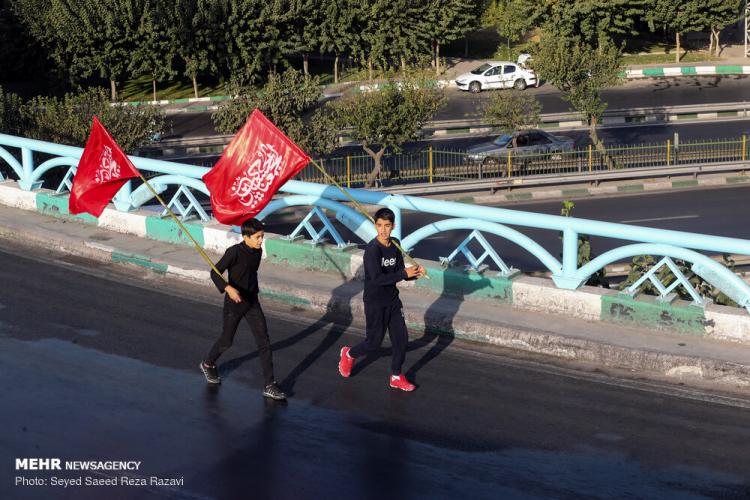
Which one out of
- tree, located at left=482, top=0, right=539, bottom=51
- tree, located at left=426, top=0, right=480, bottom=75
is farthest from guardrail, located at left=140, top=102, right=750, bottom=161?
tree, located at left=482, top=0, right=539, bottom=51

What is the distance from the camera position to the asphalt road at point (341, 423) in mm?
7062

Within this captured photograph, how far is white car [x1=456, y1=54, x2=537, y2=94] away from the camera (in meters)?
45.7

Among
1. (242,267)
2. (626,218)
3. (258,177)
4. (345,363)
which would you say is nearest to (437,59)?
(626,218)

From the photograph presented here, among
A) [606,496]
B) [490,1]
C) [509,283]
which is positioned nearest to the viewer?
[606,496]

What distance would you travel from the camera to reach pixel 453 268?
10680 millimetres

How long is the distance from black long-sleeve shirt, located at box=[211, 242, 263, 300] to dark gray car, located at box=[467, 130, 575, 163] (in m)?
23.1

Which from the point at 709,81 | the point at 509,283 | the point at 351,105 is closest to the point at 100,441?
the point at 509,283

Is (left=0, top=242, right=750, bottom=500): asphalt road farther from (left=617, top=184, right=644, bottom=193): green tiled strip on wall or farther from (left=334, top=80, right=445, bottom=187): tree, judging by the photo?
(left=617, top=184, right=644, bottom=193): green tiled strip on wall

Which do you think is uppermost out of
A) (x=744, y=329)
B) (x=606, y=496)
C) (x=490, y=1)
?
(x=490, y=1)

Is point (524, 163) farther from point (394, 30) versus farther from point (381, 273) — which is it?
point (381, 273)

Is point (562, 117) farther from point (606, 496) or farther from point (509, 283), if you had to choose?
point (606, 496)

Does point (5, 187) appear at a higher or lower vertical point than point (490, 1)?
lower

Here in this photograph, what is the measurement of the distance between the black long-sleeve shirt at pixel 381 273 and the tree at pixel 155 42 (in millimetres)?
36784

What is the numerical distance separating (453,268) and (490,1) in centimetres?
4439
